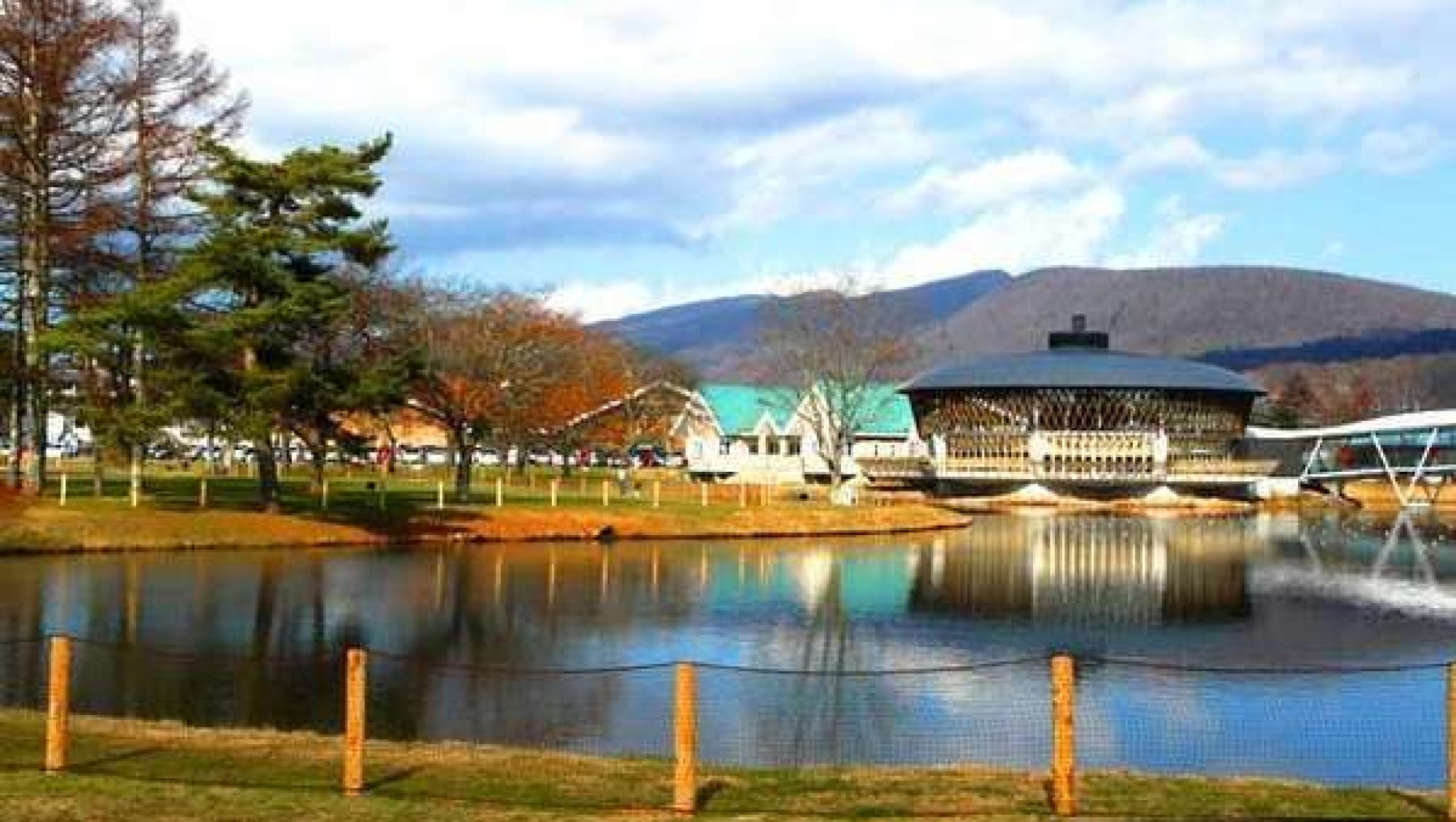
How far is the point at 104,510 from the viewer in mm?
43156

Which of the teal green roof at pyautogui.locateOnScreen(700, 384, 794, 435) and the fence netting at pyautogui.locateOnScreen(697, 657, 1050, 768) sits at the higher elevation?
the teal green roof at pyautogui.locateOnScreen(700, 384, 794, 435)

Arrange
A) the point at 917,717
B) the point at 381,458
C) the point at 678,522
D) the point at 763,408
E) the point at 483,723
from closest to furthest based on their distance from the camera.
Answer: the point at 483,723 < the point at 917,717 < the point at 678,522 < the point at 381,458 < the point at 763,408

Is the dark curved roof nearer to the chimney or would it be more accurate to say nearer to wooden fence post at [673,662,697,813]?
the chimney

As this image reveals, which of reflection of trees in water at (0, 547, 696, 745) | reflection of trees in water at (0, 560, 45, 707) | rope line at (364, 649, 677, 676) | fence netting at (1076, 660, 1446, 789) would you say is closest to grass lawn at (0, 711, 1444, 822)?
rope line at (364, 649, 677, 676)

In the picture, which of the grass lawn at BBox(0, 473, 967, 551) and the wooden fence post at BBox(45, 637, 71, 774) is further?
the grass lawn at BBox(0, 473, 967, 551)

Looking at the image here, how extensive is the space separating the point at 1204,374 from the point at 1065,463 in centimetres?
1383

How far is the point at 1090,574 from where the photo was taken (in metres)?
44.4

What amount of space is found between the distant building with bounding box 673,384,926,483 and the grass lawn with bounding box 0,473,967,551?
86.2 feet

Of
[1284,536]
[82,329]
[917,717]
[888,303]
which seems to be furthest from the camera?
[888,303]

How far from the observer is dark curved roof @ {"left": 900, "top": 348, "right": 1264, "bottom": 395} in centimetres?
10412

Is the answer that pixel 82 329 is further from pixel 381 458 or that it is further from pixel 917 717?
pixel 381 458

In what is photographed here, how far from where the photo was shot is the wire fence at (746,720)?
44.1 feet

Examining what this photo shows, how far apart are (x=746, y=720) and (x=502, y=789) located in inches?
260

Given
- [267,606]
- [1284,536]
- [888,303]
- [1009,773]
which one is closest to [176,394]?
[267,606]
